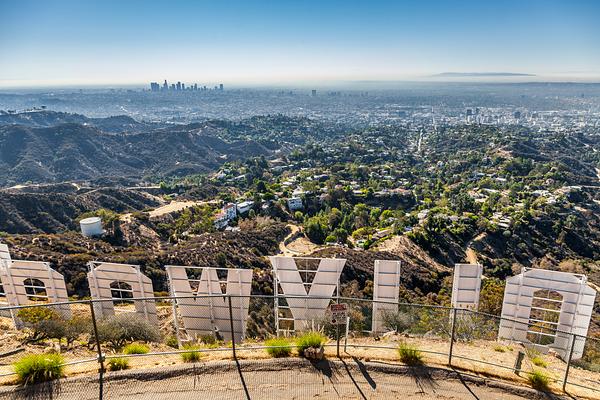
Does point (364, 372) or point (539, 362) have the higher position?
point (364, 372)

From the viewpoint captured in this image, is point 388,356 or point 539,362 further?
point 539,362

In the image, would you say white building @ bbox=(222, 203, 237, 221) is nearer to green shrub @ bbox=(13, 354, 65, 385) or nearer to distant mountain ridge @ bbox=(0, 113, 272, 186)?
green shrub @ bbox=(13, 354, 65, 385)

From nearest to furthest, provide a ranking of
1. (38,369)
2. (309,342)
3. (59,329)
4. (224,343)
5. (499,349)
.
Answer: (38,369) → (309,342) → (224,343) → (499,349) → (59,329)

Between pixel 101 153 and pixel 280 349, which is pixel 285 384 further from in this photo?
pixel 101 153

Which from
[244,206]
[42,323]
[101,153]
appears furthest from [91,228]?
[101,153]

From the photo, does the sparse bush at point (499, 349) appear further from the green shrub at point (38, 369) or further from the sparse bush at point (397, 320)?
the green shrub at point (38, 369)

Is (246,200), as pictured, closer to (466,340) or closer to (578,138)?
(466,340)
